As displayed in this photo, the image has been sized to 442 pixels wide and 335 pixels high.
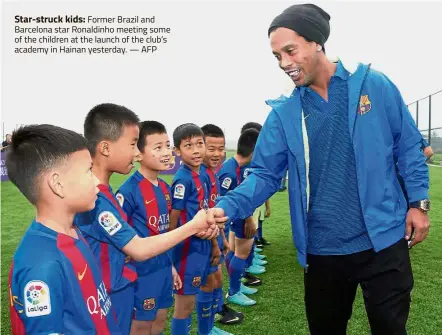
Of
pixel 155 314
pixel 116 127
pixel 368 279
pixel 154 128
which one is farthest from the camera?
pixel 154 128

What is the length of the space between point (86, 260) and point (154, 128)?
1651mm

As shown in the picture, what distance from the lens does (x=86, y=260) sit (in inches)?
64.5

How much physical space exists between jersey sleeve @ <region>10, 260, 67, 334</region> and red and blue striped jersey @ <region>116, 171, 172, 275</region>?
55.8 inches

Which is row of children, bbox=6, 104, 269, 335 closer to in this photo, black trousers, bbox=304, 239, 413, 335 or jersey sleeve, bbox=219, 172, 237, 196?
jersey sleeve, bbox=219, 172, 237, 196

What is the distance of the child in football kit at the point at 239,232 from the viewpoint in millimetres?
4477

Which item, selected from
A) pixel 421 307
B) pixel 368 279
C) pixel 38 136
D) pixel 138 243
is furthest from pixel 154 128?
pixel 421 307

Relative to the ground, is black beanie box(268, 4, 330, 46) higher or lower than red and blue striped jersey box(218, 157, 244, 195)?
higher

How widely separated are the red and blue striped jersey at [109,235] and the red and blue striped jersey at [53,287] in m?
0.41

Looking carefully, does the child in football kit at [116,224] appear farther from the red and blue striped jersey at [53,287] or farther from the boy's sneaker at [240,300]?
the boy's sneaker at [240,300]

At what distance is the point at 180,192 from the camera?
344 cm

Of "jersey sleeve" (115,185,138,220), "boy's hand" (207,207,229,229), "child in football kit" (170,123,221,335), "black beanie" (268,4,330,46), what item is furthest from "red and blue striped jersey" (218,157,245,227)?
"black beanie" (268,4,330,46)

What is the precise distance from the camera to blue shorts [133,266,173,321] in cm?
280

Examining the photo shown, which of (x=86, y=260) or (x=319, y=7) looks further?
(x=319, y=7)

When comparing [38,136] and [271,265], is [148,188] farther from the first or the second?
[271,265]
